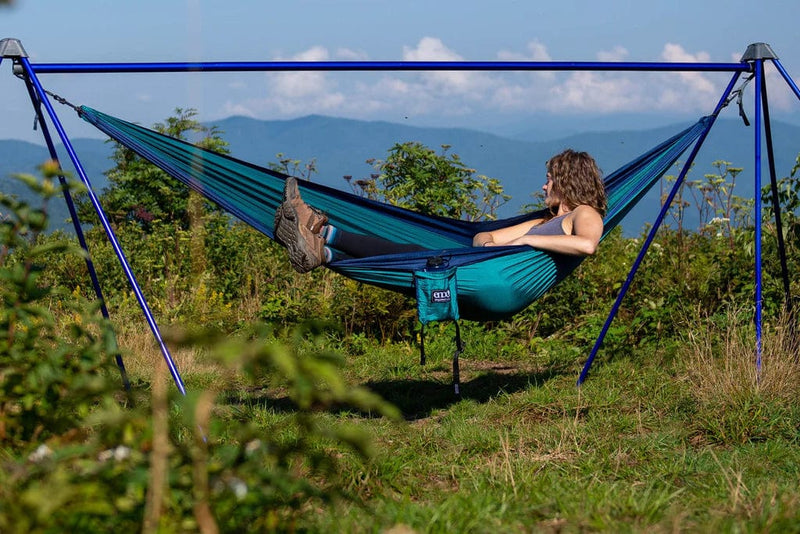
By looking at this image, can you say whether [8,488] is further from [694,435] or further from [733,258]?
[733,258]

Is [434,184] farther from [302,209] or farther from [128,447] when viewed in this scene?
[128,447]

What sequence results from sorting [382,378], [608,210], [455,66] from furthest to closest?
[382,378] < [608,210] < [455,66]

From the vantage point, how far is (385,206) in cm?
339

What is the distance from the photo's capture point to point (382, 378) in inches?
152

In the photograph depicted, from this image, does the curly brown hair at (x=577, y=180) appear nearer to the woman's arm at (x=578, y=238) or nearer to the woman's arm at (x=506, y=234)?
the woman's arm at (x=578, y=238)

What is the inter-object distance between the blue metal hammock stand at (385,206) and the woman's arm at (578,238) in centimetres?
5

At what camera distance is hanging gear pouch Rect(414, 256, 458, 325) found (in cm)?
298

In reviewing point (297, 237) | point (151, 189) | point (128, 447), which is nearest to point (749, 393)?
point (297, 237)

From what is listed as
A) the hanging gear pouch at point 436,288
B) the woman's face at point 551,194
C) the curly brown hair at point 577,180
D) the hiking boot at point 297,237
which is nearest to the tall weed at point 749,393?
the curly brown hair at point 577,180

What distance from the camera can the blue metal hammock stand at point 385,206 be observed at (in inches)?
116

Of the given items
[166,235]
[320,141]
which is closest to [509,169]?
A: [320,141]

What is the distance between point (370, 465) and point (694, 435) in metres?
1.13

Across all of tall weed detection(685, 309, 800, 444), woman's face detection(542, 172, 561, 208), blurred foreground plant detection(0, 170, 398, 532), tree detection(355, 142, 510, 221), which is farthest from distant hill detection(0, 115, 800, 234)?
blurred foreground plant detection(0, 170, 398, 532)

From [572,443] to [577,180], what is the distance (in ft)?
3.78
